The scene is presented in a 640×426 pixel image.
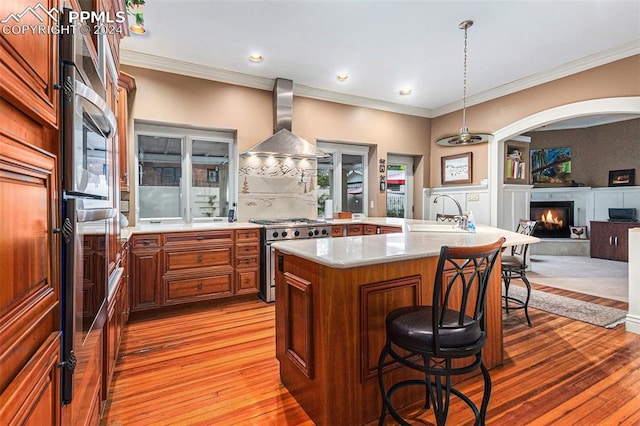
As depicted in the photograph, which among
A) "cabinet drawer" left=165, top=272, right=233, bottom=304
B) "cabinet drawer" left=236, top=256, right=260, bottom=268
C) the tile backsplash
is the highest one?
the tile backsplash

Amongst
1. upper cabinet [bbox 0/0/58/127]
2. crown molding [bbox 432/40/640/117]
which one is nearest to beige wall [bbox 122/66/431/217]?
crown molding [bbox 432/40/640/117]

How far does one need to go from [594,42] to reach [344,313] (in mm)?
4358

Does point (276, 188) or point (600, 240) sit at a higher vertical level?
point (276, 188)

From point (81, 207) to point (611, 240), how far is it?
351 inches

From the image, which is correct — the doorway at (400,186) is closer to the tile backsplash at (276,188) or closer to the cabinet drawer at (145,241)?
the tile backsplash at (276,188)

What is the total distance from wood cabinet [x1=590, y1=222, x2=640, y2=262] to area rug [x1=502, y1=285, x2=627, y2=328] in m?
3.89

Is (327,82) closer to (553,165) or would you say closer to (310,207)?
(310,207)

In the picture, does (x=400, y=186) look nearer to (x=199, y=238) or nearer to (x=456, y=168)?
(x=456, y=168)

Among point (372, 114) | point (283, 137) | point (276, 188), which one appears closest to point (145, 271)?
point (276, 188)

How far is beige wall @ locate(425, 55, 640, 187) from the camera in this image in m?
3.75

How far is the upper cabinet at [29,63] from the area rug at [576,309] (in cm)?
441

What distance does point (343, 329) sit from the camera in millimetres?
1656

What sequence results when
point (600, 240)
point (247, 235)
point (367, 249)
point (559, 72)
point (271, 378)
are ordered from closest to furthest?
point (367, 249) < point (271, 378) < point (247, 235) < point (559, 72) < point (600, 240)

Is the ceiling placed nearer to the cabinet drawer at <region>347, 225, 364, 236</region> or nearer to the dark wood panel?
the cabinet drawer at <region>347, 225, 364, 236</region>
